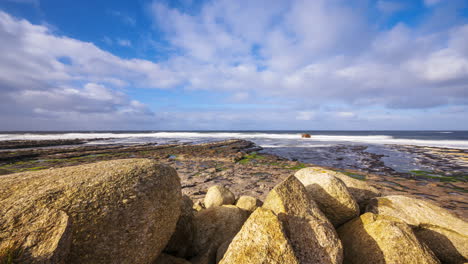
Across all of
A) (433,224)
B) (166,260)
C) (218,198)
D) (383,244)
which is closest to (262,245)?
(166,260)

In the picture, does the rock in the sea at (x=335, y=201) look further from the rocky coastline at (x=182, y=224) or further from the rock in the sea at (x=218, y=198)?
the rock in the sea at (x=218, y=198)

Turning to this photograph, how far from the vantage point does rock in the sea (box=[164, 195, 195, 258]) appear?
3210 mm

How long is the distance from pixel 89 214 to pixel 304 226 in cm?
271

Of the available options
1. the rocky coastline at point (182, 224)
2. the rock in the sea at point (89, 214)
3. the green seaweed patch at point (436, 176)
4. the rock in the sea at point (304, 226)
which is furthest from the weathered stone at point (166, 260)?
the green seaweed patch at point (436, 176)

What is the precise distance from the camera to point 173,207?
290 cm

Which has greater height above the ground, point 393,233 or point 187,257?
point 393,233

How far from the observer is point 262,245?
2285 mm

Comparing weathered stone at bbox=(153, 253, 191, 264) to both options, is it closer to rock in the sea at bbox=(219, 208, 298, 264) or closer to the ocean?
rock in the sea at bbox=(219, 208, 298, 264)

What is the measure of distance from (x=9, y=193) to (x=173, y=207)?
6.23ft

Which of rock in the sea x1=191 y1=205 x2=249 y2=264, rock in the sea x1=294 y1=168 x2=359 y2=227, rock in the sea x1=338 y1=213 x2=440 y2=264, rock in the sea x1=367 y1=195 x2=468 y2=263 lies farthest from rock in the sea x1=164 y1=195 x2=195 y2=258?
rock in the sea x1=367 y1=195 x2=468 y2=263

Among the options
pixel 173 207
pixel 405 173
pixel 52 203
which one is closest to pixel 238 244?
pixel 173 207

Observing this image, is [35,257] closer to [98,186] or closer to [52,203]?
[52,203]

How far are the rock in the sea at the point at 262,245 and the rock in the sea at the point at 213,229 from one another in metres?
1.05

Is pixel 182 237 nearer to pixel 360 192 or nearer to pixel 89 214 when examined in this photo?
pixel 89 214
